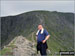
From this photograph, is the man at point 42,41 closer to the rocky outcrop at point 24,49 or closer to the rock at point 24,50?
the rock at point 24,50

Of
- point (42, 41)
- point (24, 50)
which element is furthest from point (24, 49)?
point (42, 41)

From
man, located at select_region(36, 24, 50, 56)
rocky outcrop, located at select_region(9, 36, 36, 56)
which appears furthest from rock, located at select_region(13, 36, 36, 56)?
man, located at select_region(36, 24, 50, 56)

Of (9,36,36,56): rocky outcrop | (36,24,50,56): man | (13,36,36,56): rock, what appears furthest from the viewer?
(9,36,36,56): rocky outcrop

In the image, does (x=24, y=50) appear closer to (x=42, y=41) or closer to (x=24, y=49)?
(x=24, y=49)

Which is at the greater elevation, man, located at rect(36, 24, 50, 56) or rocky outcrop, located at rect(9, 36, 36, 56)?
man, located at rect(36, 24, 50, 56)

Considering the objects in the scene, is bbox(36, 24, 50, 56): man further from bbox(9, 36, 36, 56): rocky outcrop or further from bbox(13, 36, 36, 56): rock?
bbox(9, 36, 36, 56): rocky outcrop

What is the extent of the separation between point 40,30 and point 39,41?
58 centimetres

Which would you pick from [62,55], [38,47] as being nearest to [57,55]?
[62,55]

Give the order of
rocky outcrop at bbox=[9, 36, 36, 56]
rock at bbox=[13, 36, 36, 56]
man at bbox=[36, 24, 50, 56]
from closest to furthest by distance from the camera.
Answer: man at bbox=[36, 24, 50, 56] → rock at bbox=[13, 36, 36, 56] → rocky outcrop at bbox=[9, 36, 36, 56]

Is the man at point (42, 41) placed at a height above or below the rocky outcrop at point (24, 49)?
above

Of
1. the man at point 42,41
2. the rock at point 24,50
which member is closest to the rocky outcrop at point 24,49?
the rock at point 24,50

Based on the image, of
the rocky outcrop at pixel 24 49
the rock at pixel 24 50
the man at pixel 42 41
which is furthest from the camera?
the rocky outcrop at pixel 24 49

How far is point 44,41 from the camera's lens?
12.4 metres

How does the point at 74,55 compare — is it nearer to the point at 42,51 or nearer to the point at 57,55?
the point at 57,55
